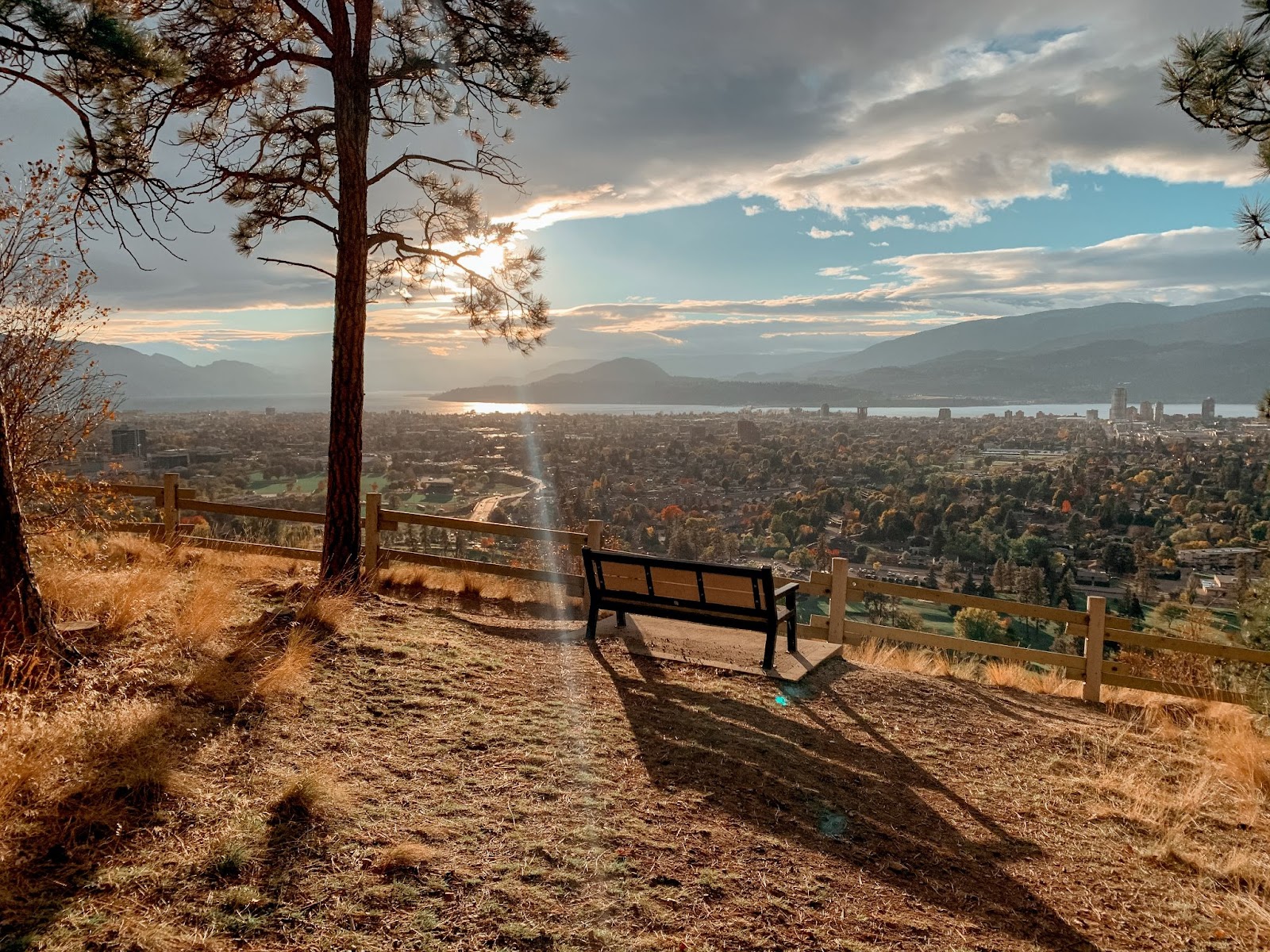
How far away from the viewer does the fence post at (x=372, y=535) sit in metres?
9.54

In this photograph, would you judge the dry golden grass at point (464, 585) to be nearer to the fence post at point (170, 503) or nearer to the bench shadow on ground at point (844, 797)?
the fence post at point (170, 503)

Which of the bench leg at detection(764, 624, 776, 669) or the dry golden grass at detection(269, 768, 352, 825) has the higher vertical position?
the dry golden grass at detection(269, 768, 352, 825)

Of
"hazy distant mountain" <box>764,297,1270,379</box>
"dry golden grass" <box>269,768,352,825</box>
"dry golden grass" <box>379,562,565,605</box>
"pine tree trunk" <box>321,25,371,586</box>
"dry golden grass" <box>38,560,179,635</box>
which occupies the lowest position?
"dry golden grass" <box>379,562,565,605</box>

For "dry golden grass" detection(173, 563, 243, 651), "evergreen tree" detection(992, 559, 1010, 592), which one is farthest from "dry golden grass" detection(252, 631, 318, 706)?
"evergreen tree" detection(992, 559, 1010, 592)

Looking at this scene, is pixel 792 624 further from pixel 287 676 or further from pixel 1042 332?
pixel 1042 332

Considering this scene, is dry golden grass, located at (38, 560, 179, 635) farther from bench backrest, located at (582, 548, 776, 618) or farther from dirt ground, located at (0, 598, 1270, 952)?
bench backrest, located at (582, 548, 776, 618)

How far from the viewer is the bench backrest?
6762 mm

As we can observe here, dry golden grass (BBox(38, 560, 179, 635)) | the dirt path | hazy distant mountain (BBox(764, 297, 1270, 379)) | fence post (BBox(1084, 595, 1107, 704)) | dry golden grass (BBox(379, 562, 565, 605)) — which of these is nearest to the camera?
the dirt path

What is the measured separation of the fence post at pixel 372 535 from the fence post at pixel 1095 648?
810 centimetres

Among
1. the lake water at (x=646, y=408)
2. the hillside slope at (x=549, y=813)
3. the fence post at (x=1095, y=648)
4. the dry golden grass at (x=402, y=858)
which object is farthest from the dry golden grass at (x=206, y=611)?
the lake water at (x=646, y=408)

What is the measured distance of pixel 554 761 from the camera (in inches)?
177

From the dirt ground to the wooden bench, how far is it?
30.3 inches

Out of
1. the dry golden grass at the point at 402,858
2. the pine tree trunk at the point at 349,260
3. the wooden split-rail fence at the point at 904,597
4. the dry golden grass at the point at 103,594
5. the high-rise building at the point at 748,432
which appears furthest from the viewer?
the high-rise building at the point at 748,432

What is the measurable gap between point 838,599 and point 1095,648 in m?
2.63
